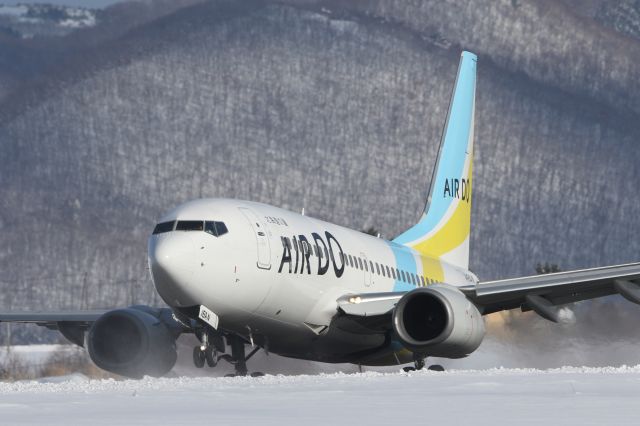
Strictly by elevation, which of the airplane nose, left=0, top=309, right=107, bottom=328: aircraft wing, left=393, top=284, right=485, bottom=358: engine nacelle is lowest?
left=0, top=309, right=107, bottom=328: aircraft wing

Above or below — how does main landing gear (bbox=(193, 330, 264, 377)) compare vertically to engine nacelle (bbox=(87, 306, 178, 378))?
above

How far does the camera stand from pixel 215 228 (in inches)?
1056

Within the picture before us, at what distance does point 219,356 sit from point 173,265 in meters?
2.44

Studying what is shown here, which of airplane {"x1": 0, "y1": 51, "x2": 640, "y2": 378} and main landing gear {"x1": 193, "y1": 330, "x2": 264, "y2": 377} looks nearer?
main landing gear {"x1": 193, "y1": 330, "x2": 264, "y2": 377}

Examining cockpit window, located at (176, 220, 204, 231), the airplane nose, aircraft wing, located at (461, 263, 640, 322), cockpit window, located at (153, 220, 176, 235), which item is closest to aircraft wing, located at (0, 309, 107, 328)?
cockpit window, located at (153, 220, 176, 235)

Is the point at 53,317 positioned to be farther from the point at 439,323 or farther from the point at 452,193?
the point at 452,193

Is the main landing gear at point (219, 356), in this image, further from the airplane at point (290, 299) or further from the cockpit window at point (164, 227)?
the cockpit window at point (164, 227)

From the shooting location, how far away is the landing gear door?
27438mm

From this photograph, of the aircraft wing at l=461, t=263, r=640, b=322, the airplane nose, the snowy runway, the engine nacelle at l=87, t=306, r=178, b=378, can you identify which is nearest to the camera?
the snowy runway

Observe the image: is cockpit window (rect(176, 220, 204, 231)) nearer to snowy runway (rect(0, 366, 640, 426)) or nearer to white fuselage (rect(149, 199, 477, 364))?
white fuselage (rect(149, 199, 477, 364))

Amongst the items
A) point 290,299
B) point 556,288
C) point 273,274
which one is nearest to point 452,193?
point 556,288

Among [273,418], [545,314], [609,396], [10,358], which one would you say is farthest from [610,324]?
[273,418]

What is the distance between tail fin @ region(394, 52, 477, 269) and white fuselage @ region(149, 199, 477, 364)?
4333 mm

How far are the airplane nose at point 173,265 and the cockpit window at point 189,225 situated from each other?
253 mm
